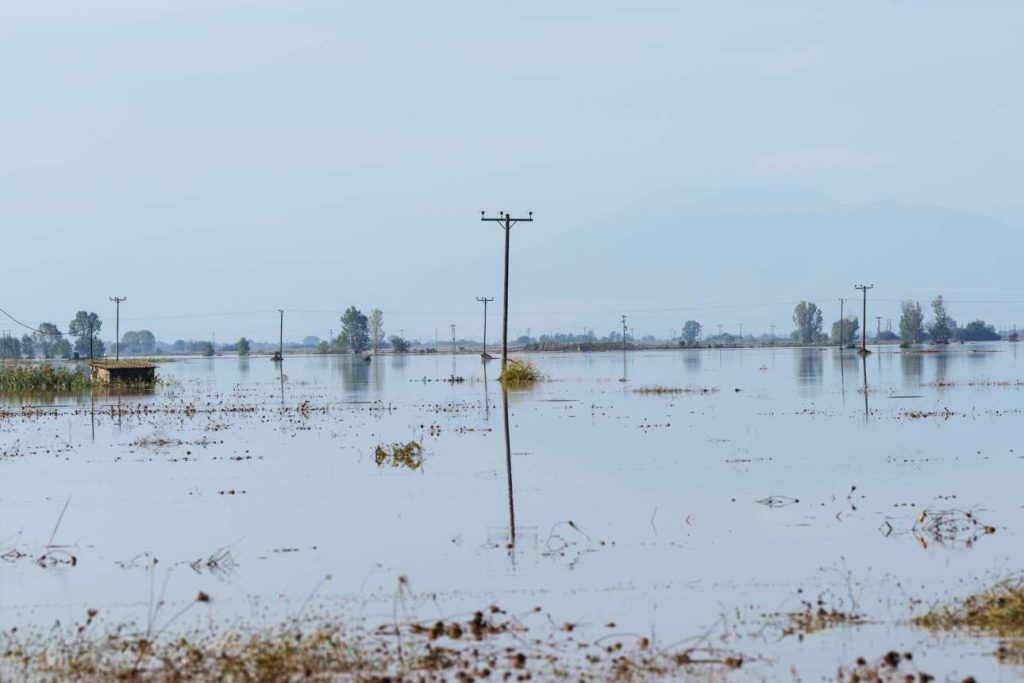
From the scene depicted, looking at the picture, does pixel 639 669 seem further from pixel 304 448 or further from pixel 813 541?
pixel 304 448

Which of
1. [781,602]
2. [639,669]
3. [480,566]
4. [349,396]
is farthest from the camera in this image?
[349,396]

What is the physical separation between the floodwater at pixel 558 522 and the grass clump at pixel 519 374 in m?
26.1

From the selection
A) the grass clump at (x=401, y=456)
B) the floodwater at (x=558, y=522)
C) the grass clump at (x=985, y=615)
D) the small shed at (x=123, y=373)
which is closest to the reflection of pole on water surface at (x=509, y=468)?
the floodwater at (x=558, y=522)

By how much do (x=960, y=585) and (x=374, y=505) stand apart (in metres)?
9.25

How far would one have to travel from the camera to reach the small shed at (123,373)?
6488 centimetres

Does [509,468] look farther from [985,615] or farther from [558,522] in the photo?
[985,615]

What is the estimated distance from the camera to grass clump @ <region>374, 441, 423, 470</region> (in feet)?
81.0

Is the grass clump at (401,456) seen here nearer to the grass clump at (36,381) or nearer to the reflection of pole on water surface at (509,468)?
the reflection of pole on water surface at (509,468)

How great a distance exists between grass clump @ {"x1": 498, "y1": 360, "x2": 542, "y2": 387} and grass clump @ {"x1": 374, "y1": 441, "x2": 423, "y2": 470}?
3414cm

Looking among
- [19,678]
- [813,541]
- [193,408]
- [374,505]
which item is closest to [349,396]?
[193,408]

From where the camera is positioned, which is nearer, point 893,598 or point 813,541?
point 893,598

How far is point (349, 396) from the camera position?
54094mm

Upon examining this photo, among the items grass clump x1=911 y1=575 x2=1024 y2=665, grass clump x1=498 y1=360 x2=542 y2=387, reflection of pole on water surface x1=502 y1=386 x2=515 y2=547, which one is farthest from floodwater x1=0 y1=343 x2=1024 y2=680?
grass clump x1=498 y1=360 x2=542 y2=387

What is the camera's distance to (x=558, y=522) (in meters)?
17.0
